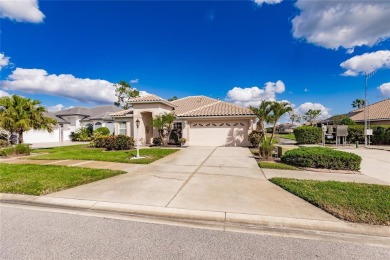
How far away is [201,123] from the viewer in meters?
18.5

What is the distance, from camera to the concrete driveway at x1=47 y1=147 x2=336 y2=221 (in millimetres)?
4430

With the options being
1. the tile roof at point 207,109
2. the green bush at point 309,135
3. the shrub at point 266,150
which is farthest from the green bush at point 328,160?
the green bush at point 309,135

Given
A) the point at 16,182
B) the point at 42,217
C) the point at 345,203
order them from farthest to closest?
the point at 16,182, the point at 345,203, the point at 42,217

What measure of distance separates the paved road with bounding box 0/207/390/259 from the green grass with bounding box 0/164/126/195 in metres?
2.10

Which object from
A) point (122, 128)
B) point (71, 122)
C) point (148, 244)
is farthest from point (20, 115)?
point (71, 122)

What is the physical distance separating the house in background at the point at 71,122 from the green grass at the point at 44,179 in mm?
19901

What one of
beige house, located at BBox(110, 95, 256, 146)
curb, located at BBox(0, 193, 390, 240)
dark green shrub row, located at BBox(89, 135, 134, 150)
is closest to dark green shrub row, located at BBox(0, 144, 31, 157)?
dark green shrub row, located at BBox(89, 135, 134, 150)

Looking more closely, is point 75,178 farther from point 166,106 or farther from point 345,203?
point 166,106

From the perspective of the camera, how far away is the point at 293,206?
14.9 ft

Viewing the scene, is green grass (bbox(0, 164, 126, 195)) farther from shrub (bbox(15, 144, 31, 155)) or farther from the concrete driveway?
shrub (bbox(15, 144, 31, 155))

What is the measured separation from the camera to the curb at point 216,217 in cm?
361

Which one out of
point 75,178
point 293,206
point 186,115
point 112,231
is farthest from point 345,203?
point 186,115

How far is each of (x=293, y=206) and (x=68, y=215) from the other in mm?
4999

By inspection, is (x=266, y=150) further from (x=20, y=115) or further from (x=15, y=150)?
(x=20, y=115)
